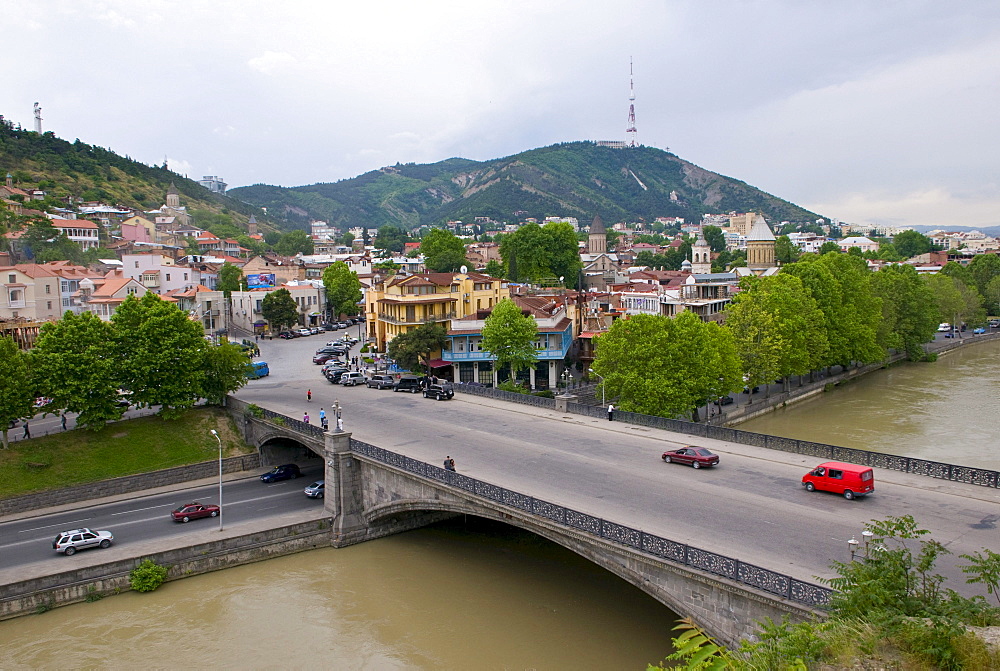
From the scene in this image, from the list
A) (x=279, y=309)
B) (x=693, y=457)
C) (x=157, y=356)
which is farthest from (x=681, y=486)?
(x=279, y=309)

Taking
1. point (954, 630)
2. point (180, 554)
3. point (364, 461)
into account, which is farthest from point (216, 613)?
point (954, 630)

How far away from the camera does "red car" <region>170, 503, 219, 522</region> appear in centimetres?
2662

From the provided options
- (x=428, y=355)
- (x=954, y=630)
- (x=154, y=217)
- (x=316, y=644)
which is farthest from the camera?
(x=154, y=217)

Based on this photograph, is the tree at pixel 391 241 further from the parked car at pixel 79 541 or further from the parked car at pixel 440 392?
the parked car at pixel 79 541

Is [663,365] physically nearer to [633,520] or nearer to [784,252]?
[633,520]

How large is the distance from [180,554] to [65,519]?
7501 mm

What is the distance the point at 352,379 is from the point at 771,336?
2436cm

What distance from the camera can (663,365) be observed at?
111 ft

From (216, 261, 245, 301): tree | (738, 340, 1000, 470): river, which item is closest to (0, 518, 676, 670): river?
(738, 340, 1000, 470): river

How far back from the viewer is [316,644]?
755 inches

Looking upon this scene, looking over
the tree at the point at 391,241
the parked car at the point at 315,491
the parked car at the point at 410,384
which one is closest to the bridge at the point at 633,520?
the parked car at the point at 315,491

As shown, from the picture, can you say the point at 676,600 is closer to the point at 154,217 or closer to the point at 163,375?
the point at 163,375

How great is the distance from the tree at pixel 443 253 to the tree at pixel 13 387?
178 ft

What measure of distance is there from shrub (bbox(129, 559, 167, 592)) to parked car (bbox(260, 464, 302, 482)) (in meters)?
9.30
